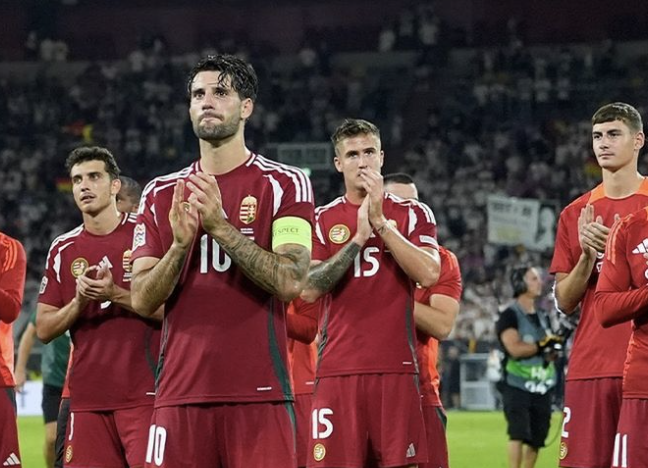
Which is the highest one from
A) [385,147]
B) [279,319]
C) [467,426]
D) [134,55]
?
[134,55]

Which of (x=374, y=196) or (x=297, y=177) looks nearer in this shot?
(x=297, y=177)

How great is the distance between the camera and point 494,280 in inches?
1049

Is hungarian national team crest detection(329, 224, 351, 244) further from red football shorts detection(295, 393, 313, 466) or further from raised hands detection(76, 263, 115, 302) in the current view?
red football shorts detection(295, 393, 313, 466)

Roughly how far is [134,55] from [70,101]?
252 cm

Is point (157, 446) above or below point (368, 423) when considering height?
above

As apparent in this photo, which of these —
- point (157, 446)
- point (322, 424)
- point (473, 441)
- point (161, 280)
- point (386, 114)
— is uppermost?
point (386, 114)

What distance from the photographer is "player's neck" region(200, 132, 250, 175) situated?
5117mm

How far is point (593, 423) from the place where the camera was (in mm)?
7012

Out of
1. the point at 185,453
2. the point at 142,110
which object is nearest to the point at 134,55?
the point at 142,110

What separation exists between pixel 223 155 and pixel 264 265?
55cm

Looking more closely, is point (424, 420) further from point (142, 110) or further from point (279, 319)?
point (142, 110)

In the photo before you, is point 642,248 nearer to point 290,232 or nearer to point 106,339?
point 290,232

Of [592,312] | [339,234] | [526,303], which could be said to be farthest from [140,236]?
[526,303]

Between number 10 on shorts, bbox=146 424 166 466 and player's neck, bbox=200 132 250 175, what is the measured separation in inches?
41.6
